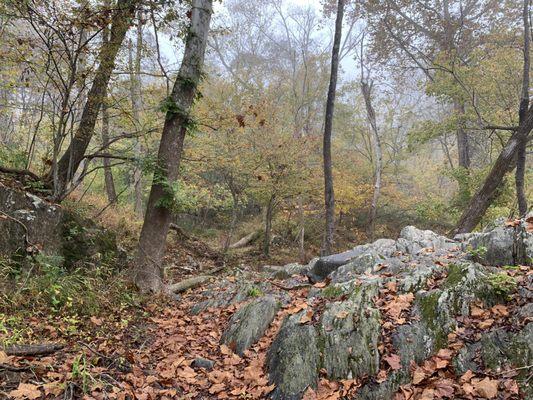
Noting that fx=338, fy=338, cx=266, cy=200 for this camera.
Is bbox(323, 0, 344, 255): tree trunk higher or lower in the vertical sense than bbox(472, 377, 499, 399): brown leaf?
higher

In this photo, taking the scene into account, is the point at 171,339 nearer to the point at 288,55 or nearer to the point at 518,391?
the point at 518,391

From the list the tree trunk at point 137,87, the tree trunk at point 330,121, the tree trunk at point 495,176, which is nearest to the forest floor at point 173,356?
the tree trunk at point 137,87

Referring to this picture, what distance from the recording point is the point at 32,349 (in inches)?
128

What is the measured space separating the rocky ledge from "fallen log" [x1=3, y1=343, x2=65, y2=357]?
74.4 inches

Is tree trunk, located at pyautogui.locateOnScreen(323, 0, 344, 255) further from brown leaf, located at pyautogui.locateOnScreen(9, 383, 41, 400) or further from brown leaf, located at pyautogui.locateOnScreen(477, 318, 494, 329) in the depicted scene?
brown leaf, located at pyautogui.locateOnScreen(9, 383, 41, 400)

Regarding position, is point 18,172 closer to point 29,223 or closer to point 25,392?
point 29,223

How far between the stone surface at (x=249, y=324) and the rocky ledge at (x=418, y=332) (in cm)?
1

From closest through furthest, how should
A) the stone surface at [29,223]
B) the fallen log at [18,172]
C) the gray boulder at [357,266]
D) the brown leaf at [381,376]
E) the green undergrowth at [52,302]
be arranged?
the brown leaf at [381,376], the green undergrowth at [52,302], the stone surface at [29,223], the gray boulder at [357,266], the fallen log at [18,172]

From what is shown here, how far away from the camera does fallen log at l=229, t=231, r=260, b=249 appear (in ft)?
50.3

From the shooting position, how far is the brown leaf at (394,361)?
9.46 ft

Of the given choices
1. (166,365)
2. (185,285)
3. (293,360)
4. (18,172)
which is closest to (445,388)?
(293,360)

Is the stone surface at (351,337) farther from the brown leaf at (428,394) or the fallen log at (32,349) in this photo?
the fallen log at (32,349)

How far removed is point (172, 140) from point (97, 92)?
6.18ft

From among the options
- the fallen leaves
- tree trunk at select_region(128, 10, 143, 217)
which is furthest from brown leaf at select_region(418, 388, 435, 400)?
tree trunk at select_region(128, 10, 143, 217)
